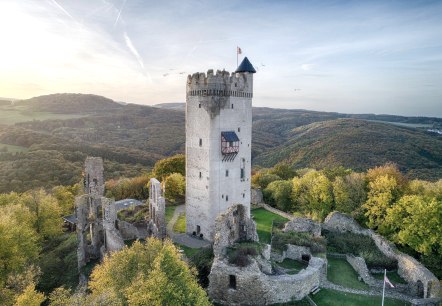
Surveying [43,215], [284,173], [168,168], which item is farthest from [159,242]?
[284,173]

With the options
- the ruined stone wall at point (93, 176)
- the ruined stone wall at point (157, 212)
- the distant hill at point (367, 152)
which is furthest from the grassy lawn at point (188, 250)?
the distant hill at point (367, 152)

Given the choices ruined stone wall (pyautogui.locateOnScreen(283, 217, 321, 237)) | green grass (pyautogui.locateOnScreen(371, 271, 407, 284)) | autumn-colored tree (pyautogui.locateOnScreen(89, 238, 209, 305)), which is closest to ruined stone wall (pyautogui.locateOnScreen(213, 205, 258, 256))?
autumn-colored tree (pyautogui.locateOnScreen(89, 238, 209, 305))

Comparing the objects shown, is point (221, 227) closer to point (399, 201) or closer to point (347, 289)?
point (347, 289)

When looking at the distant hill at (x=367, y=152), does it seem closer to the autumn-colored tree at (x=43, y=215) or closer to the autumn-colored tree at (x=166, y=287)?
the autumn-colored tree at (x=43, y=215)

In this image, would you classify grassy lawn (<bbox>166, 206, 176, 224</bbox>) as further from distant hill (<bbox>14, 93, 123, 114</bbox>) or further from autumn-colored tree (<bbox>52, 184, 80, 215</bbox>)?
distant hill (<bbox>14, 93, 123, 114</bbox>)

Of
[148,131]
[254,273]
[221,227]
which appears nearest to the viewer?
[254,273]

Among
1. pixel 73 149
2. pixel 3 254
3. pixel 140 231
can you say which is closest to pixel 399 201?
pixel 140 231
